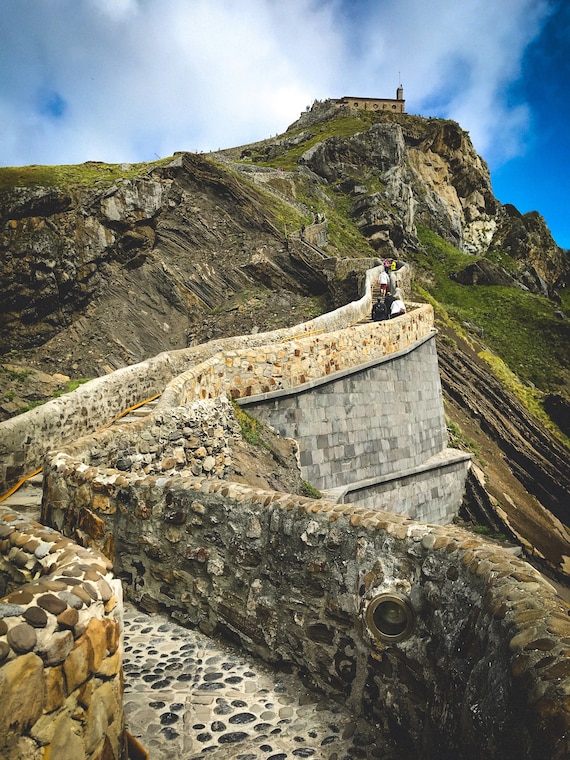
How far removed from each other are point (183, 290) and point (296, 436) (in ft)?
49.4

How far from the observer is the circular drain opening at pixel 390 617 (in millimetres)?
3010

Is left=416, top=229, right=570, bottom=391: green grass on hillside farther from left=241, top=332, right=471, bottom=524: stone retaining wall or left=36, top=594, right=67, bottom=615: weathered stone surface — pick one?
left=36, top=594, right=67, bottom=615: weathered stone surface

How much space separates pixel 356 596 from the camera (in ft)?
10.8

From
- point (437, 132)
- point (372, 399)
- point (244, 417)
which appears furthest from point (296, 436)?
point (437, 132)

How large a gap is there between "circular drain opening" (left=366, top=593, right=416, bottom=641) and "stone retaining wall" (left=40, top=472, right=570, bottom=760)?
4 cm

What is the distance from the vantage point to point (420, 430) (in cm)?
1451

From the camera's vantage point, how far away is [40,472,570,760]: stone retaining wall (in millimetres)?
2123

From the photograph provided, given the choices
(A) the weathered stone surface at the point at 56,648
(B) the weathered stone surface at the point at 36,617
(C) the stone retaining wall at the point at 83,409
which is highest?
(C) the stone retaining wall at the point at 83,409

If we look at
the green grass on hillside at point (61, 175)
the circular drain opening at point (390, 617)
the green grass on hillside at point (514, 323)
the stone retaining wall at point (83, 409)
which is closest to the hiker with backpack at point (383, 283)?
the stone retaining wall at point (83, 409)

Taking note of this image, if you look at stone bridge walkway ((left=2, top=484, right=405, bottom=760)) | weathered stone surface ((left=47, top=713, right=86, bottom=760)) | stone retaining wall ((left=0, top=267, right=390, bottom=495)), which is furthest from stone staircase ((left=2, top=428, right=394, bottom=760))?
stone retaining wall ((left=0, top=267, right=390, bottom=495))

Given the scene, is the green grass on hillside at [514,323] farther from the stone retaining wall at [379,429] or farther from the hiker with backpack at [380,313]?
the stone retaining wall at [379,429]

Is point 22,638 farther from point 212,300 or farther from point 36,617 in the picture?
point 212,300

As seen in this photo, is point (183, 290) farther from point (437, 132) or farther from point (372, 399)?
point (437, 132)

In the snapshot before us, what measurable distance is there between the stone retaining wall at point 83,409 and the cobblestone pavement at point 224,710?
4439 mm
